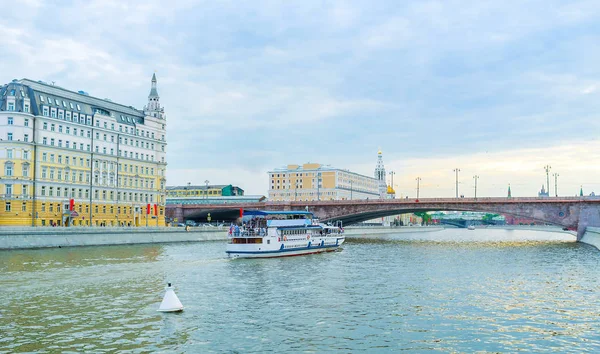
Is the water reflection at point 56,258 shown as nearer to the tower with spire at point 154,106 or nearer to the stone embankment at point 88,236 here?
the stone embankment at point 88,236

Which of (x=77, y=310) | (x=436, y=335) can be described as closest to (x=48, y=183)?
(x=77, y=310)

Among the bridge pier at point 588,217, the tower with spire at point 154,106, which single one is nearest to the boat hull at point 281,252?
the bridge pier at point 588,217

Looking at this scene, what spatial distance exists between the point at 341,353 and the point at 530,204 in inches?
3636

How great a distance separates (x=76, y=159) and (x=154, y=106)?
29234 millimetres

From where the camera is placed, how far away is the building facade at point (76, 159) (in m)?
87.9

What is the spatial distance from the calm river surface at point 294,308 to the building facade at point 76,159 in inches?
1463

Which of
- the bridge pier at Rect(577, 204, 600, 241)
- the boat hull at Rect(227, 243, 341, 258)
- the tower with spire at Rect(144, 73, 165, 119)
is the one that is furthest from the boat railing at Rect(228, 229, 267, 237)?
the bridge pier at Rect(577, 204, 600, 241)

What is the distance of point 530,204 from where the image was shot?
346 feet

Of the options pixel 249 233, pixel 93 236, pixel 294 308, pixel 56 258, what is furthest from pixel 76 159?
pixel 294 308

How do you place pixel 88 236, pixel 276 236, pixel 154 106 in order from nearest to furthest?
pixel 276 236 < pixel 88 236 < pixel 154 106

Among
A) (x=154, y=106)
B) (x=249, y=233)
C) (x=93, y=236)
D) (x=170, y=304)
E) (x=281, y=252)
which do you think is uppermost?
(x=154, y=106)

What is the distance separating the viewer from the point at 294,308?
109 feet

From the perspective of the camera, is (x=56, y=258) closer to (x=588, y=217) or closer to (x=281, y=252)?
(x=281, y=252)

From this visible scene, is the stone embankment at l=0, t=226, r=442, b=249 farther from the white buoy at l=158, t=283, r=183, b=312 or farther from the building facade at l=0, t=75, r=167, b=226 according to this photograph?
the white buoy at l=158, t=283, r=183, b=312
